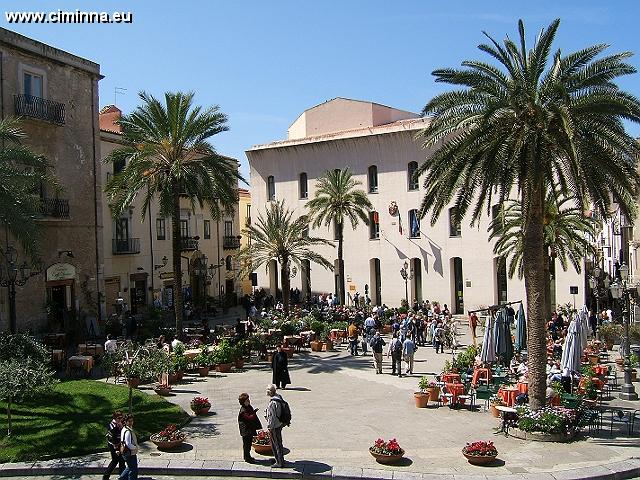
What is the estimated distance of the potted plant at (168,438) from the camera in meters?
14.7

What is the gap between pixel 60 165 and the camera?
3372 cm

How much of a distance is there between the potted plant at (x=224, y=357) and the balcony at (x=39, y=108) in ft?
46.5

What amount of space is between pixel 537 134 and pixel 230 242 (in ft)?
136

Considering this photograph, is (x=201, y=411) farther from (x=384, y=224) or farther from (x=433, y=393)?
(x=384, y=224)

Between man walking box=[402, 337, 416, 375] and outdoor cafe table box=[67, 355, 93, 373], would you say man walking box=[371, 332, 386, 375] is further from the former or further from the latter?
outdoor cafe table box=[67, 355, 93, 373]

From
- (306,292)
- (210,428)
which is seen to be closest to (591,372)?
(210,428)

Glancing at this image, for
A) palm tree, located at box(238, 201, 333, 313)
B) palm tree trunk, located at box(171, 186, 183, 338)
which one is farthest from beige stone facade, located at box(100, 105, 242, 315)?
palm tree trunk, located at box(171, 186, 183, 338)

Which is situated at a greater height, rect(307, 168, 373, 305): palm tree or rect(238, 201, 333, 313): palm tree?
rect(307, 168, 373, 305): palm tree

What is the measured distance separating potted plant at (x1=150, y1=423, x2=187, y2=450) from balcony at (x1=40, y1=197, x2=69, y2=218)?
1946 centimetres

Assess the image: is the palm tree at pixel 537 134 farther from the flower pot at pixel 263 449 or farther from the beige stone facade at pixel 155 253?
the beige stone facade at pixel 155 253

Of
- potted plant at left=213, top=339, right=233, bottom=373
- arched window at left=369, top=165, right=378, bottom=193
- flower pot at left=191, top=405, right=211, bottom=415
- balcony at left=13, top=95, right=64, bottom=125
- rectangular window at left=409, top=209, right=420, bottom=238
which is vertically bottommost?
flower pot at left=191, top=405, right=211, bottom=415

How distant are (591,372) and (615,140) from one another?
796cm

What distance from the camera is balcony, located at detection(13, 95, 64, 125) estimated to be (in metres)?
30.8

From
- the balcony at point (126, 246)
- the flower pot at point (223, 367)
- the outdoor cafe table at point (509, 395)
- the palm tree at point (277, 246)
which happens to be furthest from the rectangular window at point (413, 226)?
the outdoor cafe table at point (509, 395)
